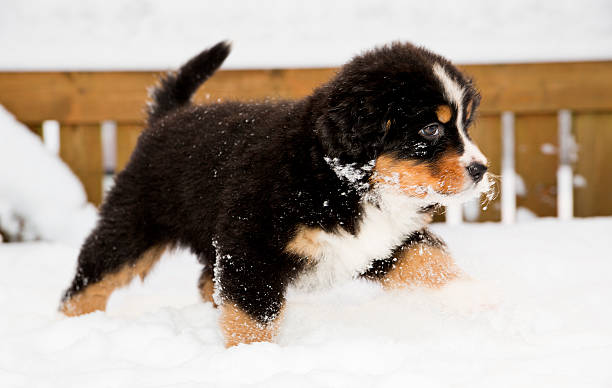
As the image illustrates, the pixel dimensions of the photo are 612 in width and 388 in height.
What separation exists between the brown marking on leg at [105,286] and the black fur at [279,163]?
7.9 inches

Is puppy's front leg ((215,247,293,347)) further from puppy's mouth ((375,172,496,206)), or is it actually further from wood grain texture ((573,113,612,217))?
wood grain texture ((573,113,612,217))

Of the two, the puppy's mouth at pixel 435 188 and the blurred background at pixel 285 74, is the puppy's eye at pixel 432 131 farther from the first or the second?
the blurred background at pixel 285 74

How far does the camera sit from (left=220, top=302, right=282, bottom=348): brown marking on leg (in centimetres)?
234

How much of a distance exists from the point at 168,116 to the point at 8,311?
122 centimetres

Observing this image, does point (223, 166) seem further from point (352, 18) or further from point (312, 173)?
point (352, 18)

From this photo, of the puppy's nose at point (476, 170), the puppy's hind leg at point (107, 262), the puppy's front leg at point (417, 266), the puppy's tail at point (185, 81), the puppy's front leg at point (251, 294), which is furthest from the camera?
the puppy's tail at point (185, 81)

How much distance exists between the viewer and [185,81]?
127 inches

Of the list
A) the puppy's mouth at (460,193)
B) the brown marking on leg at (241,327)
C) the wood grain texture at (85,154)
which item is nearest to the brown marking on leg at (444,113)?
the puppy's mouth at (460,193)

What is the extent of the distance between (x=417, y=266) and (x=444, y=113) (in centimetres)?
70

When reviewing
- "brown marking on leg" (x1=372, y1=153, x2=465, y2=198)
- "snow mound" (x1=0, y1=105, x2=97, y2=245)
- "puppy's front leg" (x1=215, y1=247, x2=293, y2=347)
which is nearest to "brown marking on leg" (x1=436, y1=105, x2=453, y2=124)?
"brown marking on leg" (x1=372, y1=153, x2=465, y2=198)

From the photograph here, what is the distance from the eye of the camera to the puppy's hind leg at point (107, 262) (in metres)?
2.90

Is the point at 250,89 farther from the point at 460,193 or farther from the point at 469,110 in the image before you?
the point at 460,193

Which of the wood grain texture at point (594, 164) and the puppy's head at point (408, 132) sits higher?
the puppy's head at point (408, 132)

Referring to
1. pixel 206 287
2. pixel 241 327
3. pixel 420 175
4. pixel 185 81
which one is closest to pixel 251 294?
pixel 241 327
